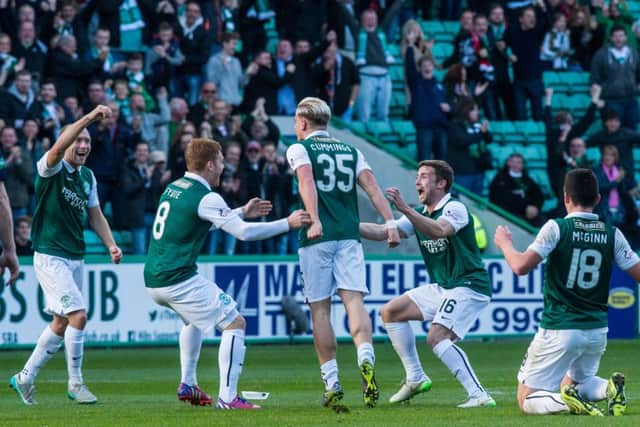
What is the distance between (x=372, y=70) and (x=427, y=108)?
5.27 ft

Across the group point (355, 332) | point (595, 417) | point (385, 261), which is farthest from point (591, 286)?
point (385, 261)

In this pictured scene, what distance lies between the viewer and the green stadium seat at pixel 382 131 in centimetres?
2598

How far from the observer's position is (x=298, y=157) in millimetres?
11477

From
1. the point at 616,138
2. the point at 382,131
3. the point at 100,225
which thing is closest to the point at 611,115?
the point at 616,138

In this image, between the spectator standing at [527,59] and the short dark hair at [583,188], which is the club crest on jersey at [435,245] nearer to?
the short dark hair at [583,188]

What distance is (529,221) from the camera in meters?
24.5

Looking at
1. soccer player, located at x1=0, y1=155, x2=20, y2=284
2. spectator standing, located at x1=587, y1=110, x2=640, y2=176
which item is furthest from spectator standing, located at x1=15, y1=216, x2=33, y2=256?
spectator standing, located at x1=587, y1=110, x2=640, y2=176

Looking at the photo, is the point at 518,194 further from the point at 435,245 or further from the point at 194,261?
the point at 194,261

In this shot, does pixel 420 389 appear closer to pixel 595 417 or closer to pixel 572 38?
pixel 595 417

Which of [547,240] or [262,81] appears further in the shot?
[262,81]

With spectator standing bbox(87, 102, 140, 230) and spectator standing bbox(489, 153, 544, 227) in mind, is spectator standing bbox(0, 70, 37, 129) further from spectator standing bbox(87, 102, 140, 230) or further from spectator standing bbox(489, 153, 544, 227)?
spectator standing bbox(489, 153, 544, 227)

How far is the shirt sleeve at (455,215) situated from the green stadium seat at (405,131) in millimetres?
14373

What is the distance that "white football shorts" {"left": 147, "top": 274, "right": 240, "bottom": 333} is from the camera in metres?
11.5

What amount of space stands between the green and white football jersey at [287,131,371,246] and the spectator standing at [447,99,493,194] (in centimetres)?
1265
